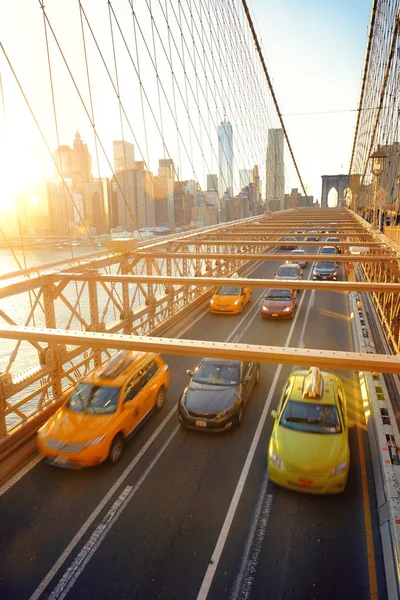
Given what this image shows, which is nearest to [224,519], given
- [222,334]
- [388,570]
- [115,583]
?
[115,583]

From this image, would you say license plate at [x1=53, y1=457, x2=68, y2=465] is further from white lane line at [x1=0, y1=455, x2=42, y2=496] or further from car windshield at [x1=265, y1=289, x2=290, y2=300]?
car windshield at [x1=265, y1=289, x2=290, y2=300]

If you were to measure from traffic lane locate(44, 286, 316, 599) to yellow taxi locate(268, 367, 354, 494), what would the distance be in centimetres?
117

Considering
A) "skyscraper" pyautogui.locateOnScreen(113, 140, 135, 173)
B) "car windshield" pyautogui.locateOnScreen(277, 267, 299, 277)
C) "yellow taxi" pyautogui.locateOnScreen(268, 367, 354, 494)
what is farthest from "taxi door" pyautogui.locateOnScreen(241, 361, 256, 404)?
"skyscraper" pyautogui.locateOnScreen(113, 140, 135, 173)

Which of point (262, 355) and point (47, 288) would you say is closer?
point (262, 355)

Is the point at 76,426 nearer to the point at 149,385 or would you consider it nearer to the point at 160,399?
the point at 149,385

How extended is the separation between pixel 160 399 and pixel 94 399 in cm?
235

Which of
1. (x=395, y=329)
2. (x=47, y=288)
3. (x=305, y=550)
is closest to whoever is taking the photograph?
(x=305, y=550)

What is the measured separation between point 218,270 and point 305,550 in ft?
62.4

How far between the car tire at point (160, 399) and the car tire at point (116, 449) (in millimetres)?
1960

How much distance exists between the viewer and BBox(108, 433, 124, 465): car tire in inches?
358

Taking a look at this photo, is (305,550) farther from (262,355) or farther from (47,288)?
(47,288)

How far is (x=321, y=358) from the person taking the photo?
4.71 meters

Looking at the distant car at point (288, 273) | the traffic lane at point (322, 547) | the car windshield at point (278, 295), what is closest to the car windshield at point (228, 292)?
the car windshield at point (278, 295)

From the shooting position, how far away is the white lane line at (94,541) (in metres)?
6.44
